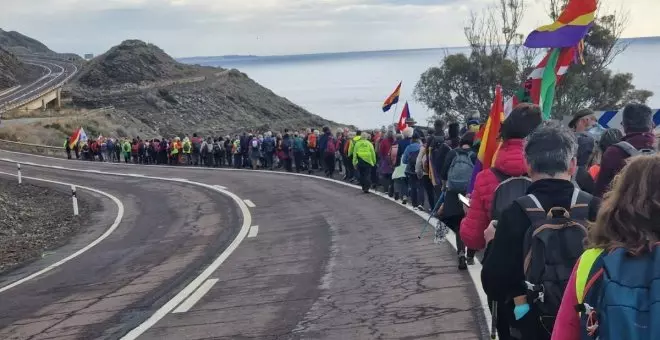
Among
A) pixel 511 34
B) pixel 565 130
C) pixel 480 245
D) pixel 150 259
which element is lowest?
pixel 150 259

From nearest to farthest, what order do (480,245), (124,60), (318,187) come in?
1. (480,245)
2. (318,187)
3. (124,60)

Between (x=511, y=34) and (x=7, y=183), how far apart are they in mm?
31834

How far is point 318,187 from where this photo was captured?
23.2 m

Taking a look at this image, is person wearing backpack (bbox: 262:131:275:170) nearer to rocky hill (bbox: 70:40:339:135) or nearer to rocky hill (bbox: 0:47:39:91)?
rocky hill (bbox: 70:40:339:135)

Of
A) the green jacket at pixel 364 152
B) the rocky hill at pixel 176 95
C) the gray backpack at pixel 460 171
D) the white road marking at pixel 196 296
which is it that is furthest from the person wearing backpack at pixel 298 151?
the rocky hill at pixel 176 95

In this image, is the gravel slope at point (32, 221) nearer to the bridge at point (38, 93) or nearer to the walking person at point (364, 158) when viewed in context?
the walking person at point (364, 158)

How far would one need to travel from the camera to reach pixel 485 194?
5.66 m

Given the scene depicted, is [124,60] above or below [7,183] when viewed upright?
above

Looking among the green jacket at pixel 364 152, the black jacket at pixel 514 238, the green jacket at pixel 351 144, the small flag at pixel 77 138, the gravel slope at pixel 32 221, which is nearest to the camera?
the black jacket at pixel 514 238

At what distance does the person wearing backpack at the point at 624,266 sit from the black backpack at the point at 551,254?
2.55ft

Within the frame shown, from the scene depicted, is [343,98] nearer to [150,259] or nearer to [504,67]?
[504,67]

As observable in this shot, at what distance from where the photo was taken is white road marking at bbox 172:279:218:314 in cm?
951

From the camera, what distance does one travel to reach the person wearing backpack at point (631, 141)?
6.18m

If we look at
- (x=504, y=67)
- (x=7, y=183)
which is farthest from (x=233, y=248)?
(x=504, y=67)
